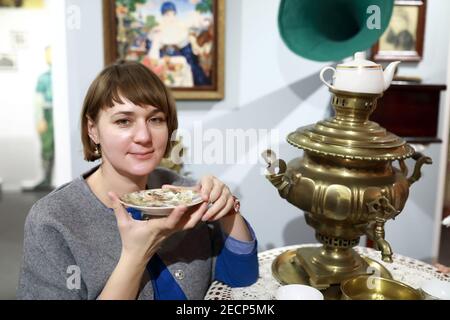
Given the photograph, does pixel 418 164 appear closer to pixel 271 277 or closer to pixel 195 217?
pixel 271 277

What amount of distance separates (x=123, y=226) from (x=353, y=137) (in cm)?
46

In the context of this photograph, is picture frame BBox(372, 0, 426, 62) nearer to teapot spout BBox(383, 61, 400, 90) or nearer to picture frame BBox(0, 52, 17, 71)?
teapot spout BBox(383, 61, 400, 90)

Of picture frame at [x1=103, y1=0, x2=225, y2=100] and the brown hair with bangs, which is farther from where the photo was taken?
picture frame at [x1=103, y1=0, x2=225, y2=100]

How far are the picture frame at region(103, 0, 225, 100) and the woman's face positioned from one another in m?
0.63

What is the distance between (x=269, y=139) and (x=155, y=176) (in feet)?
1.82

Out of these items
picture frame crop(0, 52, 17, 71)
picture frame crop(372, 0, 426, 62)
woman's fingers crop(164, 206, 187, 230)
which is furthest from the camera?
picture frame crop(0, 52, 17, 71)

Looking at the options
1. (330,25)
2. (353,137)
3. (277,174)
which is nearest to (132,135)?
(277,174)

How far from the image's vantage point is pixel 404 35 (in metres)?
1.28

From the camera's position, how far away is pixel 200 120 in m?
1.42

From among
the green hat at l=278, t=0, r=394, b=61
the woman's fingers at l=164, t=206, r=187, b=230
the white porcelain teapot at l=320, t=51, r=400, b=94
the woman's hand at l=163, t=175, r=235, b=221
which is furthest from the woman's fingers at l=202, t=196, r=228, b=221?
the green hat at l=278, t=0, r=394, b=61

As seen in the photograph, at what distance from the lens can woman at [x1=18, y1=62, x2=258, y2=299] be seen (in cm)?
69

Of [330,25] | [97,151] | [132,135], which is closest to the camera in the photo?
[132,135]

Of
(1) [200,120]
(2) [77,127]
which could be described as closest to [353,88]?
(1) [200,120]

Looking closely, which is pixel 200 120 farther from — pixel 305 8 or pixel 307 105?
pixel 305 8
